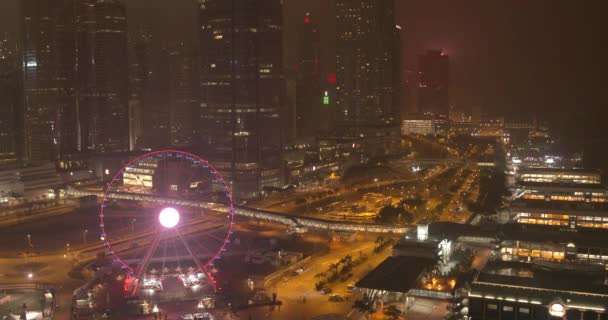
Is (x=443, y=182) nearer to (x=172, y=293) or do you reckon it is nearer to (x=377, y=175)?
(x=377, y=175)

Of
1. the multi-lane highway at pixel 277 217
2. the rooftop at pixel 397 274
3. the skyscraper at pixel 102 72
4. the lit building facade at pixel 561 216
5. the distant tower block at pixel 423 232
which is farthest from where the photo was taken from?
the skyscraper at pixel 102 72

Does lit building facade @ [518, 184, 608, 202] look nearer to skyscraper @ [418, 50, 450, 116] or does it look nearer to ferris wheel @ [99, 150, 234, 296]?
ferris wheel @ [99, 150, 234, 296]

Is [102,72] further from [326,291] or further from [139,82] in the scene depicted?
[326,291]

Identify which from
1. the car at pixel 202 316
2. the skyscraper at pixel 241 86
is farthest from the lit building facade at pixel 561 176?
the car at pixel 202 316

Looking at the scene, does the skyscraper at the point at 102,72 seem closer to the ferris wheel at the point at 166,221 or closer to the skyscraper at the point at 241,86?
the ferris wheel at the point at 166,221

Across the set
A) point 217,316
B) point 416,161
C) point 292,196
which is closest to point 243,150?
point 292,196
